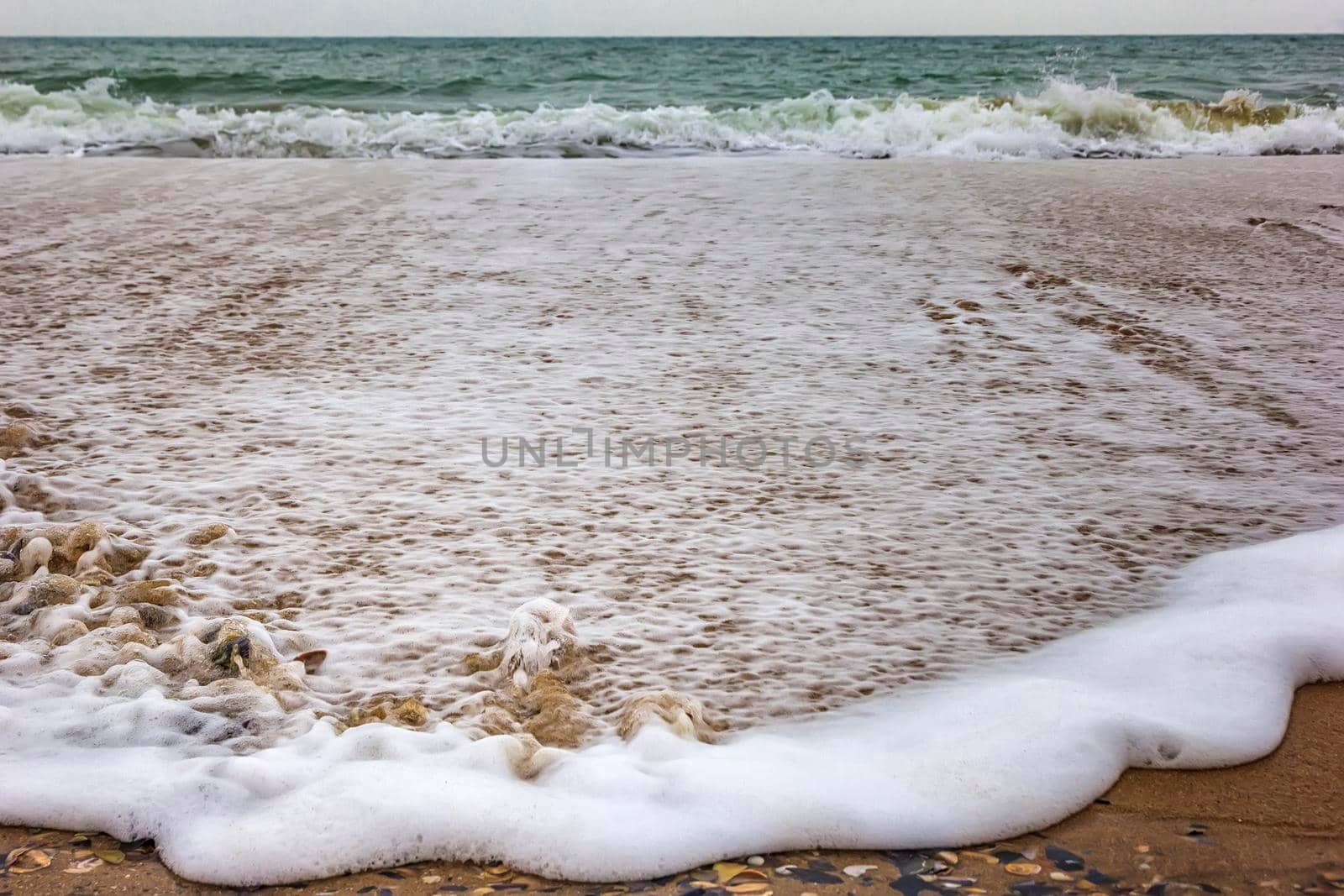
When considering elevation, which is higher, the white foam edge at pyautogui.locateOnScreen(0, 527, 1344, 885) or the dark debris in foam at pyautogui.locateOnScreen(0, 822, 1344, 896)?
the white foam edge at pyautogui.locateOnScreen(0, 527, 1344, 885)

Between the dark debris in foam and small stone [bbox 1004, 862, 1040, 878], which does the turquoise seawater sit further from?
small stone [bbox 1004, 862, 1040, 878]

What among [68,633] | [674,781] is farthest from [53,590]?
[674,781]

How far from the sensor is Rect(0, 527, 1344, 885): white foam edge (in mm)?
1399

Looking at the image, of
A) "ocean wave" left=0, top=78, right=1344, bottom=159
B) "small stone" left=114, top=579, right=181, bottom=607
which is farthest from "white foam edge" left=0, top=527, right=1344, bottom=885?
"ocean wave" left=0, top=78, right=1344, bottom=159

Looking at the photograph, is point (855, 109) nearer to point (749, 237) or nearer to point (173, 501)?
point (749, 237)

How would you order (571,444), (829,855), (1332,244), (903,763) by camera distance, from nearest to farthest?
(829,855)
(903,763)
(571,444)
(1332,244)

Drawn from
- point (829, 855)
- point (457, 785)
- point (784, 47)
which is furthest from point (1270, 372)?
point (784, 47)

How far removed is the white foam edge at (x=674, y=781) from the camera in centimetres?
140

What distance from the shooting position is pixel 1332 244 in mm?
5117

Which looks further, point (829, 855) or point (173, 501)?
point (173, 501)

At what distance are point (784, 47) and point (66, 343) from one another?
69.0 feet

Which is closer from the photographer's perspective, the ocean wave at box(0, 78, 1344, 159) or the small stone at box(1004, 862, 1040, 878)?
the small stone at box(1004, 862, 1040, 878)

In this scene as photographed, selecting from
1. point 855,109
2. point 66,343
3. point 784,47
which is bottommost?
point 66,343

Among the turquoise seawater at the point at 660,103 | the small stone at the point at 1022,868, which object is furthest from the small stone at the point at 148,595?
the turquoise seawater at the point at 660,103
